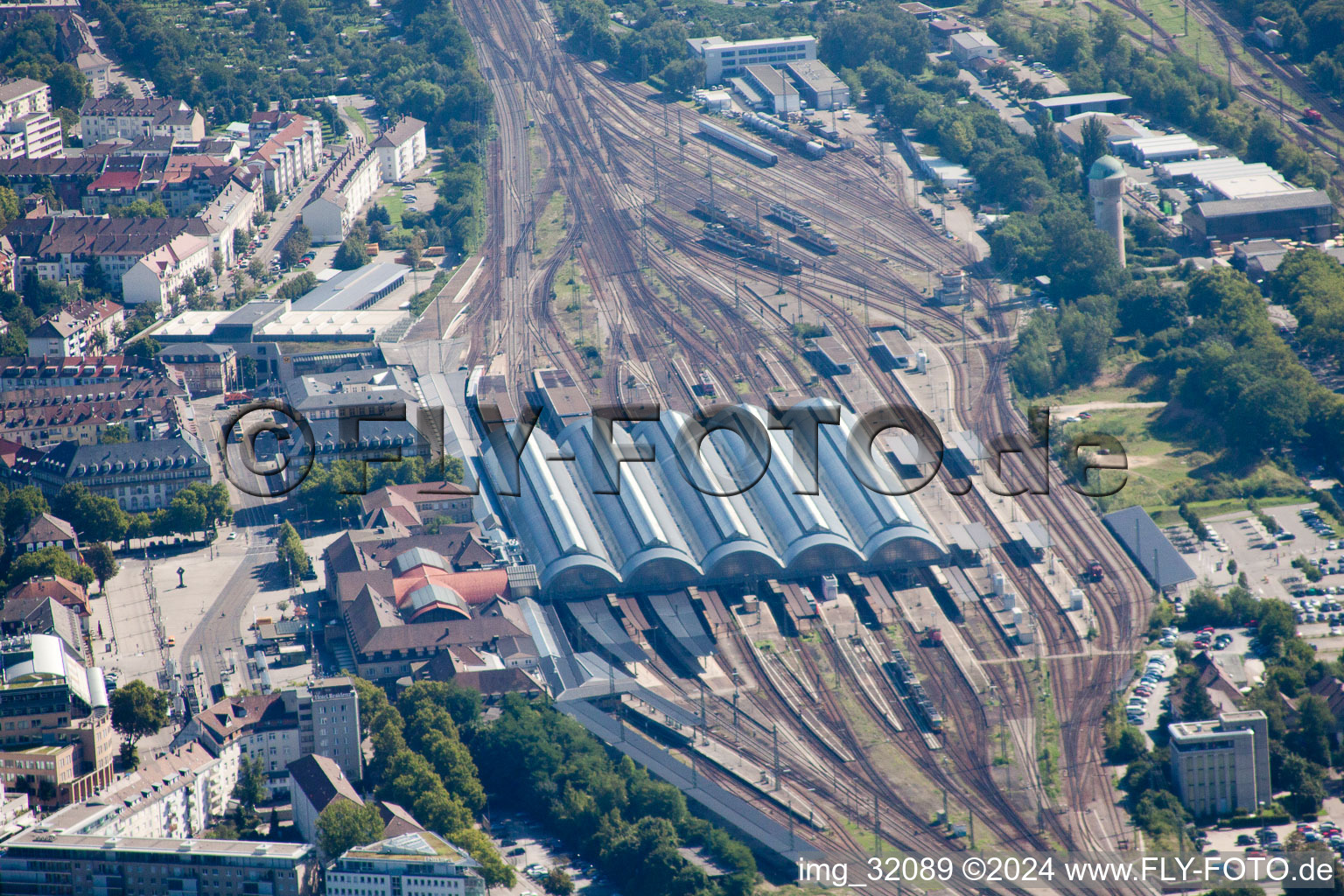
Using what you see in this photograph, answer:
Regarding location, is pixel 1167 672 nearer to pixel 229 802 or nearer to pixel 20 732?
pixel 229 802

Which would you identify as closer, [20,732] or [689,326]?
[20,732]

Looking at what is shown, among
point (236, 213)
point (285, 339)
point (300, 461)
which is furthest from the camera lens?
point (236, 213)

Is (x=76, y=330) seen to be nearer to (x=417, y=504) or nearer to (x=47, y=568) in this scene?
(x=47, y=568)

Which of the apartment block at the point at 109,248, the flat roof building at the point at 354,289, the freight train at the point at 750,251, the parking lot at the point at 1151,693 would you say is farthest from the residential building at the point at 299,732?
the freight train at the point at 750,251

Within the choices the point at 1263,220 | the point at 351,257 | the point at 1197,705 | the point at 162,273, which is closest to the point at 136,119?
the point at 351,257

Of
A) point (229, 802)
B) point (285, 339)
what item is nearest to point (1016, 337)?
point (285, 339)

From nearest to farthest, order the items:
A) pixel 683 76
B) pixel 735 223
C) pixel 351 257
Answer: pixel 351 257
pixel 735 223
pixel 683 76
